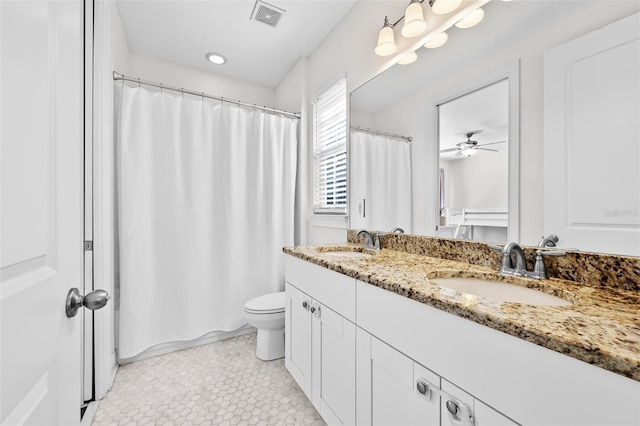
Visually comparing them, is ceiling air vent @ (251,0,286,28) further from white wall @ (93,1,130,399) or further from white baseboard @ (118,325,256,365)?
white baseboard @ (118,325,256,365)

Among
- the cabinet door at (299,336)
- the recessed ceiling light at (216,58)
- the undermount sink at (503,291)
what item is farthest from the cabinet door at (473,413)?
the recessed ceiling light at (216,58)

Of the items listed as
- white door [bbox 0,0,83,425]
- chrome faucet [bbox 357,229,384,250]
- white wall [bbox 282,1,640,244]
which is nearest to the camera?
white door [bbox 0,0,83,425]

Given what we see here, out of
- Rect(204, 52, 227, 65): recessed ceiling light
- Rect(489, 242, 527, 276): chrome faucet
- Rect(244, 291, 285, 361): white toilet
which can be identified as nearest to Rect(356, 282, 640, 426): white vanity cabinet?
Rect(489, 242, 527, 276): chrome faucet

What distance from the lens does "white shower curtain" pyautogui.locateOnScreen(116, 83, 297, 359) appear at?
1814mm

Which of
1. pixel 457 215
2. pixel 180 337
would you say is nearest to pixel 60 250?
pixel 457 215

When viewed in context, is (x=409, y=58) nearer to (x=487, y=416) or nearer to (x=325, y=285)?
(x=325, y=285)

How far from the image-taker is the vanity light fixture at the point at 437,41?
48.8 inches

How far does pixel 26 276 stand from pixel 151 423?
53.4 inches

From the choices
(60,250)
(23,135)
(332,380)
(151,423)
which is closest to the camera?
(23,135)

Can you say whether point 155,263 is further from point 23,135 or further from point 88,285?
point 23,135

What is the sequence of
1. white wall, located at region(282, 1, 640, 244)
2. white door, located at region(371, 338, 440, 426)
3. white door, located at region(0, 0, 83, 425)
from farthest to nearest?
1. white wall, located at region(282, 1, 640, 244)
2. white door, located at region(371, 338, 440, 426)
3. white door, located at region(0, 0, 83, 425)

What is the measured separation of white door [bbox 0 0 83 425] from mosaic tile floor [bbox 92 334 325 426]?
1.00 meters

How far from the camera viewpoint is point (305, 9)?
6.02 ft

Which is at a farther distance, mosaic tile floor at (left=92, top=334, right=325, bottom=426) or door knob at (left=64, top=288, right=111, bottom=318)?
mosaic tile floor at (left=92, top=334, right=325, bottom=426)
